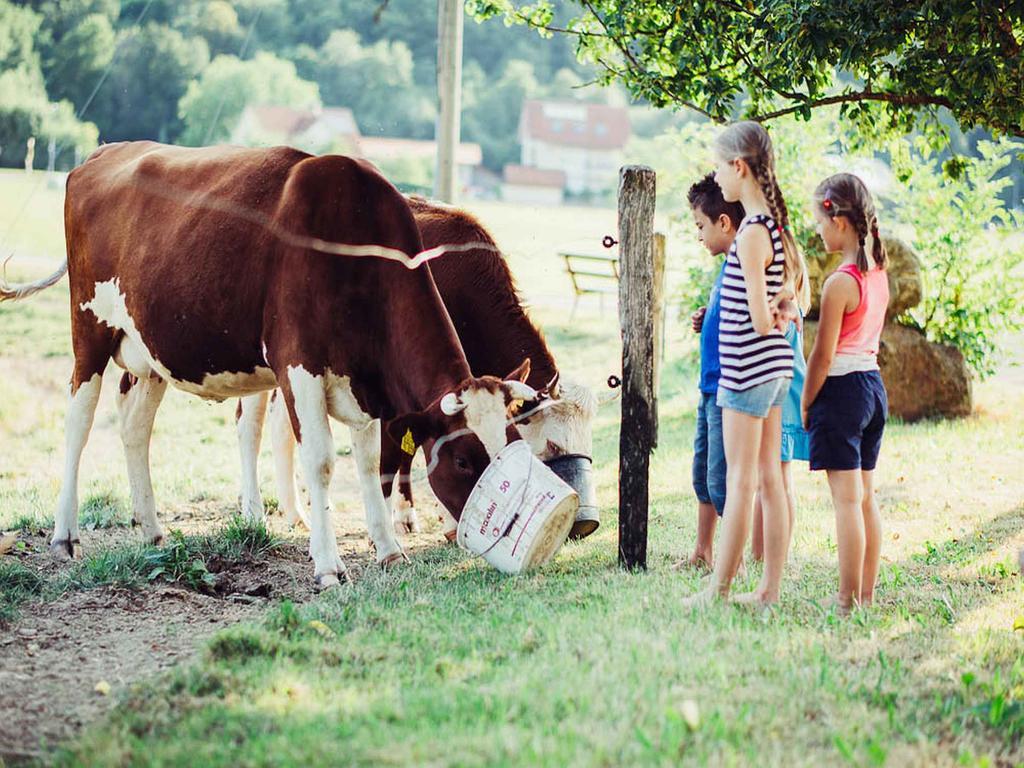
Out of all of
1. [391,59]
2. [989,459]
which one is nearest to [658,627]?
[989,459]

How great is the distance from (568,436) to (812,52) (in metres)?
2.40

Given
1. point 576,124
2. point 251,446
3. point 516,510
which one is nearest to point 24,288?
point 251,446

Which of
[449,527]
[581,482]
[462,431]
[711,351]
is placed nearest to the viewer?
[711,351]

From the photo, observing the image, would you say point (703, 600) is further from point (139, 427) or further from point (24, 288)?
point (24, 288)

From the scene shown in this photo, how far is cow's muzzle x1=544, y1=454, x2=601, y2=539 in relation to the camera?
624 centimetres

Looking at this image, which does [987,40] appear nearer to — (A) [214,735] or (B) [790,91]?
(B) [790,91]

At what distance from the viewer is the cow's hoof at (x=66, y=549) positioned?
254 inches

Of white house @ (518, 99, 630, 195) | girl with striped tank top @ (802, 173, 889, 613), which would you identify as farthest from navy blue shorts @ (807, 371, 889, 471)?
white house @ (518, 99, 630, 195)

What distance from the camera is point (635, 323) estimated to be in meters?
5.53

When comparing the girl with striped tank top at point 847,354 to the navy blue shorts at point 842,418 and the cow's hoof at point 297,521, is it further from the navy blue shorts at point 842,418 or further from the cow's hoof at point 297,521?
the cow's hoof at point 297,521

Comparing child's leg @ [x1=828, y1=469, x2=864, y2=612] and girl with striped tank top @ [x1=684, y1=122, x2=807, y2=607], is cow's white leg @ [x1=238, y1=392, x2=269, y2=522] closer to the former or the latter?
girl with striped tank top @ [x1=684, y1=122, x2=807, y2=607]

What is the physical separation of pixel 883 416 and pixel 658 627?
1278 mm

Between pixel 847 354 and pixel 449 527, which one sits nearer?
pixel 847 354

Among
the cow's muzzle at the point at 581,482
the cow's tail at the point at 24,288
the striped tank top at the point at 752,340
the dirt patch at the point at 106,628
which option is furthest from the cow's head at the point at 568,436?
the cow's tail at the point at 24,288
